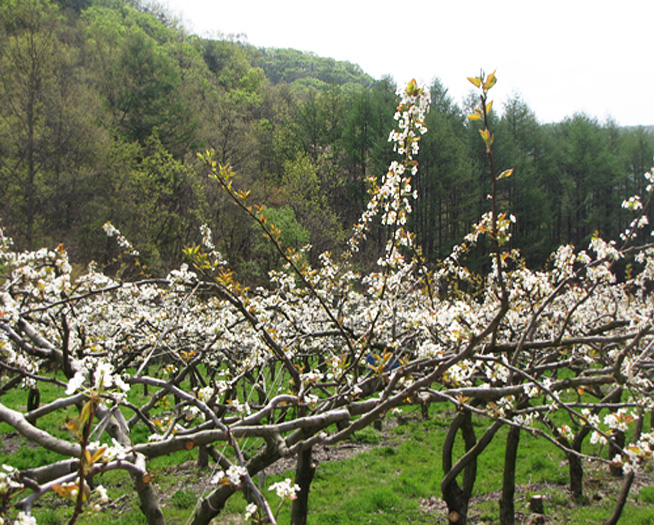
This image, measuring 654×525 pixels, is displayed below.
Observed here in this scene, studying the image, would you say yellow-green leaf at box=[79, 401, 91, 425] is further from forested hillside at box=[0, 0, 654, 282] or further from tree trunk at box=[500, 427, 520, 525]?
forested hillside at box=[0, 0, 654, 282]

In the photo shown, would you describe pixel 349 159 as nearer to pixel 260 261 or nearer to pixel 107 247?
pixel 260 261

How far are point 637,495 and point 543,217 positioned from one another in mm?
24137

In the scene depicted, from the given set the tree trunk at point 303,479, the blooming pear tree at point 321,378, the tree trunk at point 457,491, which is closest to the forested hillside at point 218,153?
the blooming pear tree at point 321,378

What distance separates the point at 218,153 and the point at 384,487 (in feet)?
60.9

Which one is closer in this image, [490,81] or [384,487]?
[490,81]

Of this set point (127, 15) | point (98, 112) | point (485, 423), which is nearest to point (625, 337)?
point (485, 423)

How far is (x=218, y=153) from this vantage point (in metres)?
21.7

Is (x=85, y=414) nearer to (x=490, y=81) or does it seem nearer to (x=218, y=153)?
(x=490, y=81)

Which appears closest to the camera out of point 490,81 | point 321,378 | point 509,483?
point 490,81

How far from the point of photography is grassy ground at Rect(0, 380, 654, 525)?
5.01 meters

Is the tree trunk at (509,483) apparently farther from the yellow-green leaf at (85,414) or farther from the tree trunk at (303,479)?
the yellow-green leaf at (85,414)

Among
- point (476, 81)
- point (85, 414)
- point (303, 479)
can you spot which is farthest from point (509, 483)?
point (85, 414)

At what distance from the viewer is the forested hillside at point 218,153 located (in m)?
15.1

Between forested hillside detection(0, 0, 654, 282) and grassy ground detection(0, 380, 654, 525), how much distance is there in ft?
31.6
